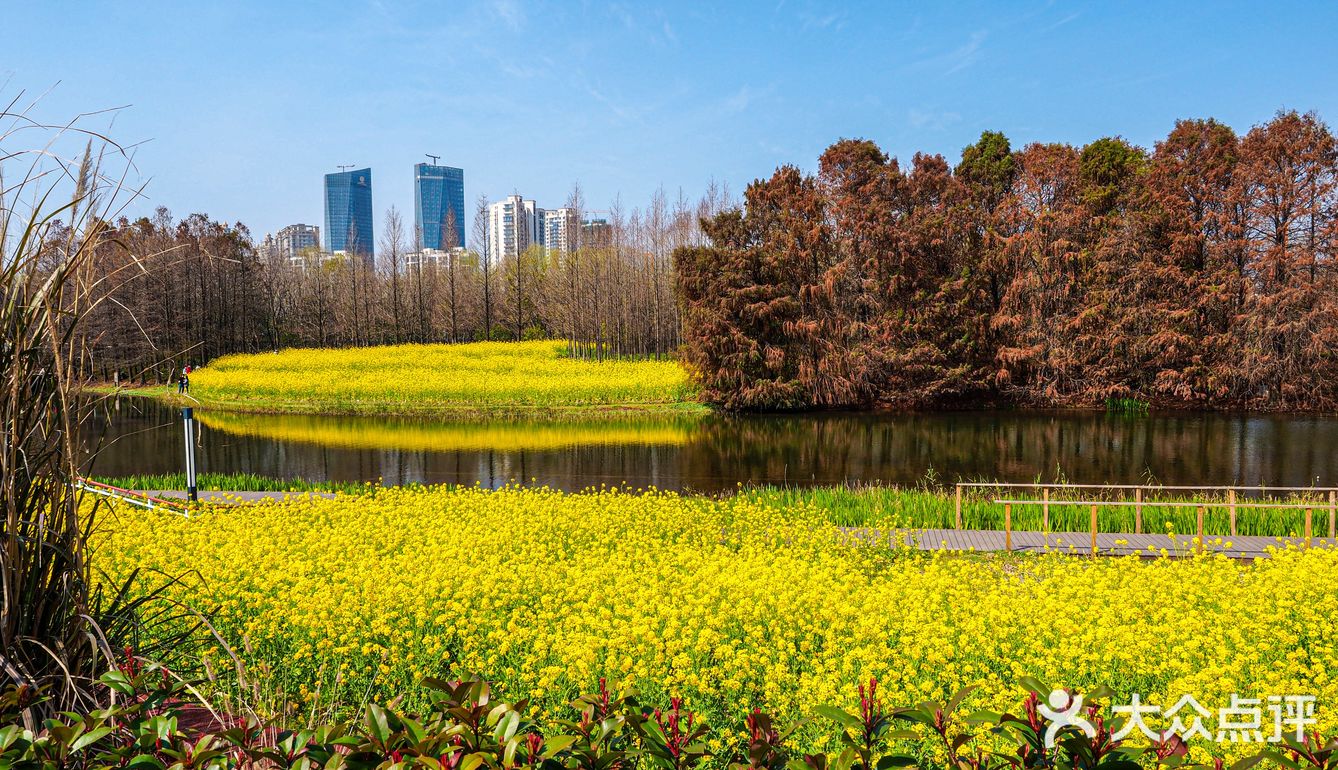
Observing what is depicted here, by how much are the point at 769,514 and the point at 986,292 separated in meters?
28.4

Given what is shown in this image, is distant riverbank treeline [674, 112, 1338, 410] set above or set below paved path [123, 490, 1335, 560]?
above

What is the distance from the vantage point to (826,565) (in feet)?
25.6

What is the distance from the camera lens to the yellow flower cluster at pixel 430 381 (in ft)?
105

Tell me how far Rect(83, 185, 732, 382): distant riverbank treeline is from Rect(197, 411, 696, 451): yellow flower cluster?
1766 centimetres

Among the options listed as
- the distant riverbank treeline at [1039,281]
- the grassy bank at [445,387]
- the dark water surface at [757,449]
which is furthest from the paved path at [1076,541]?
the distant riverbank treeline at [1039,281]

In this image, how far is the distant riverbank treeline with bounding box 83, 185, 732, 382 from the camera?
5012 cm

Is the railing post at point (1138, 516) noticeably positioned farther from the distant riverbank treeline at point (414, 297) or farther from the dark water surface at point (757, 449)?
the distant riverbank treeline at point (414, 297)

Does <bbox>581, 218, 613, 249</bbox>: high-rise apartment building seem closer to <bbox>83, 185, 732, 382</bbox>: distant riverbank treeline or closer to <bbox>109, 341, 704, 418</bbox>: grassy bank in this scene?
<bbox>83, 185, 732, 382</bbox>: distant riverbank treeline

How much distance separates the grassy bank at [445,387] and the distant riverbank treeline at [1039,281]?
358 centimetres


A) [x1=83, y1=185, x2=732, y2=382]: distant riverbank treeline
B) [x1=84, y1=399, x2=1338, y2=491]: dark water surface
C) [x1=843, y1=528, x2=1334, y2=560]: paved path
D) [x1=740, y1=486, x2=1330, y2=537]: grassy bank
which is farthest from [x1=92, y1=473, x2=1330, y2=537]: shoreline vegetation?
[x1=83, y1=185, x2=732, y2=382]: distant riverbank treeline

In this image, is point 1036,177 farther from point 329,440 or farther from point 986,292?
point 329,440

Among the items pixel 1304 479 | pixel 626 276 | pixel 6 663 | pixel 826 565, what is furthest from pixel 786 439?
pixel 626 276

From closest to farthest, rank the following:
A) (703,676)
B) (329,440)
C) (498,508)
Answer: (703,676) → (498,508) → (329,440)

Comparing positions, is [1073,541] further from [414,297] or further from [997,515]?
[414,297]
